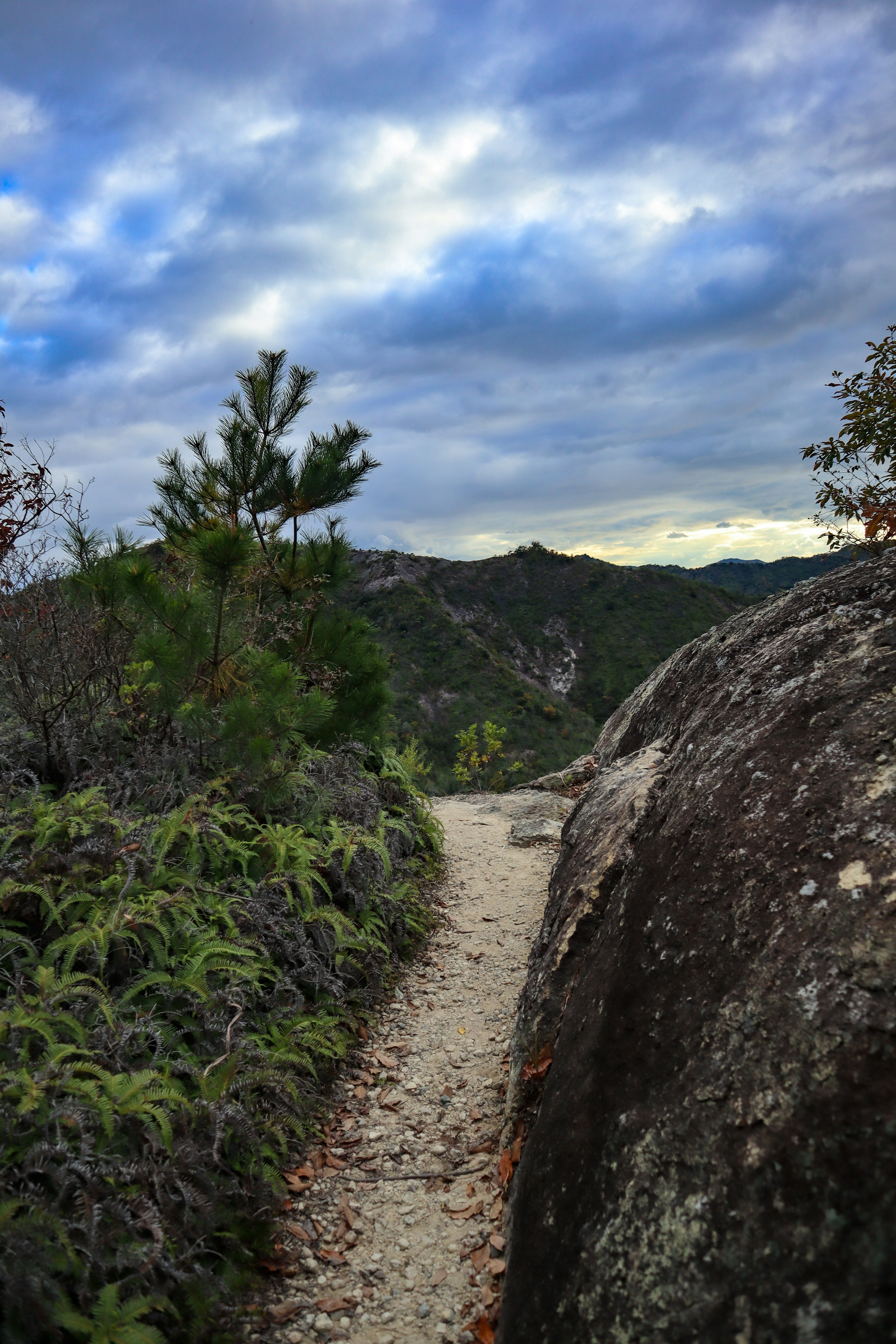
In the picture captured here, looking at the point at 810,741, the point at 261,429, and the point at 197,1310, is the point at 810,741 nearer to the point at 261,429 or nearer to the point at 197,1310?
the point at 197,1310

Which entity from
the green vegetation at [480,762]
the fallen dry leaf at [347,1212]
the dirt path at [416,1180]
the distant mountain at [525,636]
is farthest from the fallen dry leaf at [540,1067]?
the green vegetation at [480,762]

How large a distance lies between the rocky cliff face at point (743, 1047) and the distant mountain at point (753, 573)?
52.7 metres

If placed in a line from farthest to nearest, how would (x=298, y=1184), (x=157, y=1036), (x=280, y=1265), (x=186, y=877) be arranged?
(x=186, y=877) < (x=298, y=1184) < (x=157, y=1036) < (x=280, y=1265)

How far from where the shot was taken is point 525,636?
55.8 meters

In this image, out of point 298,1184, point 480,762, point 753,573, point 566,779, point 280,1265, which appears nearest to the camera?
point 280,1265

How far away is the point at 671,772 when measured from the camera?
416cm

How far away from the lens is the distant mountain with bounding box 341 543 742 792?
36750 mm

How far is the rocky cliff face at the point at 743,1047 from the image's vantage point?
1712 millimetres

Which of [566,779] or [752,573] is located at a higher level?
[752,573]

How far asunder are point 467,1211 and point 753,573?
297 ft

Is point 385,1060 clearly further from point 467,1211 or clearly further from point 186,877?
point 186,877

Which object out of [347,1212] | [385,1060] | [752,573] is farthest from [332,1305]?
[752,573]

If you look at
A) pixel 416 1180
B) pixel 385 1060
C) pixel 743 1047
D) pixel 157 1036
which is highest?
pixel 743 1047

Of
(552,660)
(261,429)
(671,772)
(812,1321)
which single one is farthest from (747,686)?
(552,660)
